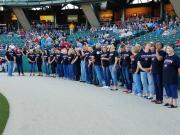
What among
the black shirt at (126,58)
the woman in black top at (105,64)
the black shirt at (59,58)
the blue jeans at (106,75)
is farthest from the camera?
the black shirt at (59,58)

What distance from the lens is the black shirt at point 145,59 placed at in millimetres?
14877

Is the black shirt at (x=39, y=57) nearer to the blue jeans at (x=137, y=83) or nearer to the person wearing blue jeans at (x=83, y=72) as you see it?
the person wearing blue jeans at (x=83, y=72)

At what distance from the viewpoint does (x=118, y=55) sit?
728 inches

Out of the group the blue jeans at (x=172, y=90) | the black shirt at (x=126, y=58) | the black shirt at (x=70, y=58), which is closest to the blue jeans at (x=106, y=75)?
the black shirt at (x=126, y=58)

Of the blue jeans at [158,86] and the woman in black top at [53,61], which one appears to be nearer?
the blue jeans at [158,86]

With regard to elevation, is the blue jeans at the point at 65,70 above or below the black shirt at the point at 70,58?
below

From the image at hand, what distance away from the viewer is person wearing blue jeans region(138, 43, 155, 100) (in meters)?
14.8

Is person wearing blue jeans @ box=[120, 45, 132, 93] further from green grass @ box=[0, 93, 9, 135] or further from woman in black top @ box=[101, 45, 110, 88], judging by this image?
green grass @ box=[0, 93, 9, 135]

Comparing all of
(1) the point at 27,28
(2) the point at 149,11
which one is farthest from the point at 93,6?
(1) the point at 27,28

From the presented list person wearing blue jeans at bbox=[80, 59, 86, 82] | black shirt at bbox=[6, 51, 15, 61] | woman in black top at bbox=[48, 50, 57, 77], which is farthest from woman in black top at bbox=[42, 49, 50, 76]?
person wearing blue jeans at bbox=[80, 59, 86, 82]

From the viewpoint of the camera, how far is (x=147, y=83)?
15414 millimetres

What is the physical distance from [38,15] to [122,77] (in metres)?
45.5

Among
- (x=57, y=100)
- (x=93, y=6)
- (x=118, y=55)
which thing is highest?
(x=93, y=6)

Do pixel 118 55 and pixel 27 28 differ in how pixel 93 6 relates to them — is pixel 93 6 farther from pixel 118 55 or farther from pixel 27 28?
pixel 118 55
